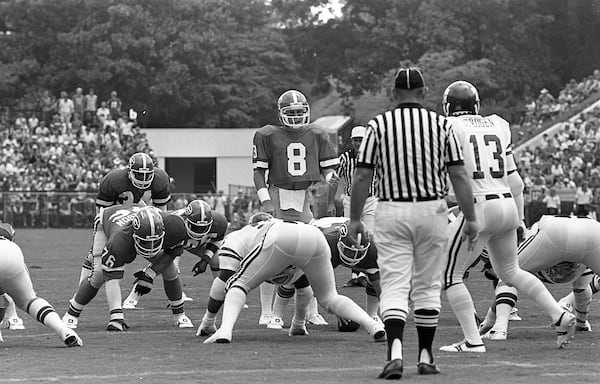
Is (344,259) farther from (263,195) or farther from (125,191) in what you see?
(125,191)

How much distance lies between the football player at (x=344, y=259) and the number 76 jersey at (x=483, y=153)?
4.39ft

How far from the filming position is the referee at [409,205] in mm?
8414

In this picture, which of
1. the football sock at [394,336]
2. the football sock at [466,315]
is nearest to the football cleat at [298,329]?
the football sock at [466,315]

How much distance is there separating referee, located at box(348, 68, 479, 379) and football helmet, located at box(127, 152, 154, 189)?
488 centimetres

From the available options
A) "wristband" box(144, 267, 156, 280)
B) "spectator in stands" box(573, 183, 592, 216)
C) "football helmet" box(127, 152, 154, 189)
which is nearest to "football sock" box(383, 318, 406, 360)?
"wristband" box(144, 267, 156, 280)

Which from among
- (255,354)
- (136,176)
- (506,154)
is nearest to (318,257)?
(255,354)

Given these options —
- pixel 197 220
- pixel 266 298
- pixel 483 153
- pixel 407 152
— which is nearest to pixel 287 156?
pixel 197 220

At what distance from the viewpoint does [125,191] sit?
44.1 ft

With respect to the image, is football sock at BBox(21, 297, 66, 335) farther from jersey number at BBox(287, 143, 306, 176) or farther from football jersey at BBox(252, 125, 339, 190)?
jersey number at BBox(287, 143, 306, 176)

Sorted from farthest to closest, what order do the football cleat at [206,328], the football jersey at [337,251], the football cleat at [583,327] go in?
the football cleat at [583,327], the football jersey at [337,251], the football cleat at [206,328]

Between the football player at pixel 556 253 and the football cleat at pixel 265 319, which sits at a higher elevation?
the football player at pixel 556 253

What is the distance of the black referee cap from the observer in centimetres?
857

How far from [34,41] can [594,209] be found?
32804 millimetres

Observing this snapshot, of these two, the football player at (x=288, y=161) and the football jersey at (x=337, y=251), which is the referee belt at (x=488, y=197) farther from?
the football player at (x=288, y=161)
